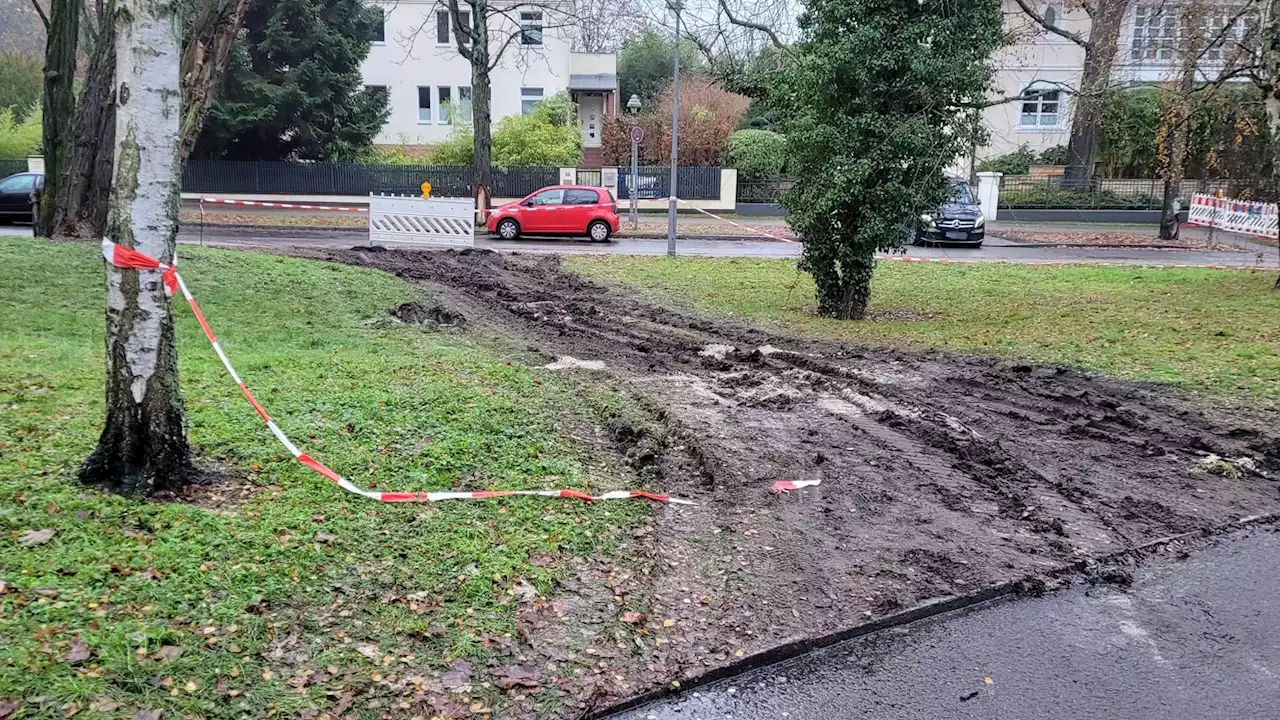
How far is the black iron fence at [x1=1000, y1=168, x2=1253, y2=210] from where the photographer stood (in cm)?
3631

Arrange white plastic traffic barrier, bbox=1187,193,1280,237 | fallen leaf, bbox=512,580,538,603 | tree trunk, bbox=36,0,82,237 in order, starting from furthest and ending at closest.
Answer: white plastic traffic barrier, bbox=1187,193,1280,237
tree trunk, bbox=36,0,82,237
fallen leaf, bbox=512,580,538,603

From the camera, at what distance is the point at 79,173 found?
1400 cm

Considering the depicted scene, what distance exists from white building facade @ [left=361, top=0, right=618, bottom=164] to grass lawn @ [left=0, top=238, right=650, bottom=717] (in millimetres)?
36564

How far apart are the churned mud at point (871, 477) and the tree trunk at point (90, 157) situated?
7790mm

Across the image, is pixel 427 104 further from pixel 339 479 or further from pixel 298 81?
pixel 339 479

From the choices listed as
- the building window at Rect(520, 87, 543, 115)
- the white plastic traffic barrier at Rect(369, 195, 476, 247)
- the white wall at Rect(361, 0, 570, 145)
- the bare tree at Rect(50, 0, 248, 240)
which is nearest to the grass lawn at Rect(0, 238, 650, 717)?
the bare tree at Rect(50, 0, 248, 240)

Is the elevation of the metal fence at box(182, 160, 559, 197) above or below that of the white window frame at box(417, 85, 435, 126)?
below

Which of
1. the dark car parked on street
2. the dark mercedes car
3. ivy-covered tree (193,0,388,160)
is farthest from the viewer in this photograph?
ivy-covered tree (193,0,388,160)

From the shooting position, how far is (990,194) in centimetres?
3669

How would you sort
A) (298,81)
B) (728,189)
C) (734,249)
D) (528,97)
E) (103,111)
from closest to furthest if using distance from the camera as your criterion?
(103,111)
(734,249)
(298,81)
(728,189)
(528,97)

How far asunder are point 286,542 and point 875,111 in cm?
1097

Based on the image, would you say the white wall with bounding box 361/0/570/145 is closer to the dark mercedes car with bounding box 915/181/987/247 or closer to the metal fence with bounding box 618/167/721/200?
the metal fence with bounding box 618/167/721/200

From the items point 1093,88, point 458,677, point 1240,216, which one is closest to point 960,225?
point 1240,216

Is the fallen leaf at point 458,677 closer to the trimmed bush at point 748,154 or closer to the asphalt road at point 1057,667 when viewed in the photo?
the asphalt road at point 1057,667
